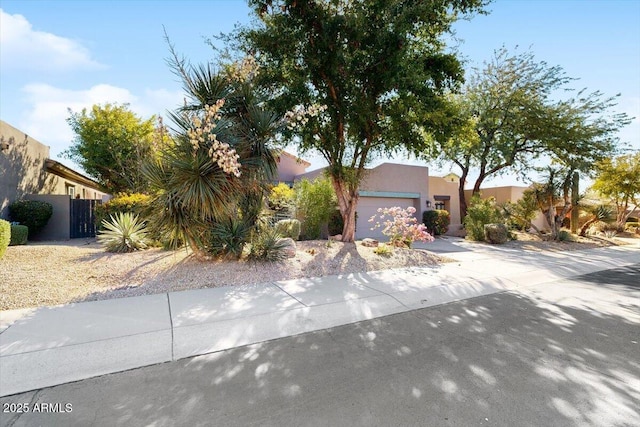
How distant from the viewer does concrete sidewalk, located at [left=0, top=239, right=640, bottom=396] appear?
294 cm

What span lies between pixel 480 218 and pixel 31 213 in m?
18.4

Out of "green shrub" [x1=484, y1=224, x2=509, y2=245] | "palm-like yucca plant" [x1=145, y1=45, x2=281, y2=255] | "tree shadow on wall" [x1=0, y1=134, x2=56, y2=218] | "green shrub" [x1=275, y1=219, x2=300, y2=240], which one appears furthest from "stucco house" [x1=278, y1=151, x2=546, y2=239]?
"tree shadow on wall" [x1=0, y1=134, x2=56, y2=218]

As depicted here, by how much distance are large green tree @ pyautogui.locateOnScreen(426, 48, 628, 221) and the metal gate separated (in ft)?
49.0

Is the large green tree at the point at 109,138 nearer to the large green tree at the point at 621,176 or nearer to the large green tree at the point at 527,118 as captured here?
the large green tree at the point at 527,118

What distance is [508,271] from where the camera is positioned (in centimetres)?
751

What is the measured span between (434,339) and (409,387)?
1.17 m

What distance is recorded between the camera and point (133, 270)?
20.7 feet

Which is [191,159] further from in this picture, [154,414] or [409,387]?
[409,387]

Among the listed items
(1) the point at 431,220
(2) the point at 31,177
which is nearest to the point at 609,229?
(1) the point at 431,220

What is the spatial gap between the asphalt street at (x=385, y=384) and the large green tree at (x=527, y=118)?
34.7 ft

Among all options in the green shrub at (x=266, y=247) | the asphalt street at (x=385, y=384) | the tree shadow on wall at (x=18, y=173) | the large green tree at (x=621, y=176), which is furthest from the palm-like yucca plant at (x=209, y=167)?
the large green tree at (x=621, y=176)

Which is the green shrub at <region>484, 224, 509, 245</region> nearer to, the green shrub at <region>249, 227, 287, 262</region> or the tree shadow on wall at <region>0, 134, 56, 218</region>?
the green shrub at <region>249, 227, 287, 262</region>

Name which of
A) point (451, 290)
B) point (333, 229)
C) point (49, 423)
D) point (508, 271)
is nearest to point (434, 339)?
point (451, 290)

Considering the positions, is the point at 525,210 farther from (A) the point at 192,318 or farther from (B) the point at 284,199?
(A) the point at 192,318
